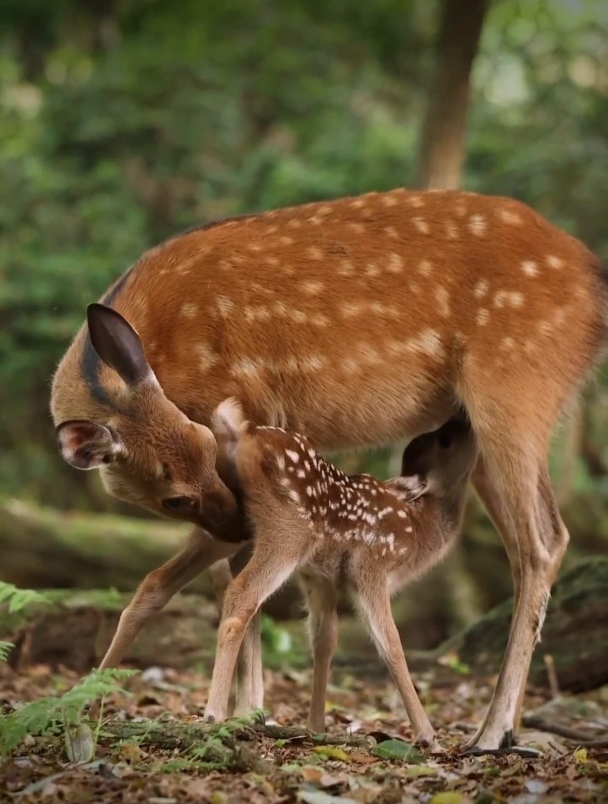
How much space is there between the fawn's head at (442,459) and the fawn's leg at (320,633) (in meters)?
0.71

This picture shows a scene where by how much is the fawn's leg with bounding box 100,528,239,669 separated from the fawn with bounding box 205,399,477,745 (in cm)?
44

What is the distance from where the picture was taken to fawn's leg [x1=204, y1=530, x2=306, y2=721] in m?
4.77

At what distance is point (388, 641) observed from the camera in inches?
200

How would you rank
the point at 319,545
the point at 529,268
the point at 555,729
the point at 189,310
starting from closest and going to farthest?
the point at 319,545 → the point at 189,310 → the point at 529,268 → the point at 555,729

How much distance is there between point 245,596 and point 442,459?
1.44 m

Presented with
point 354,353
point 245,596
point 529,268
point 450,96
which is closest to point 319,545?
point 245,596

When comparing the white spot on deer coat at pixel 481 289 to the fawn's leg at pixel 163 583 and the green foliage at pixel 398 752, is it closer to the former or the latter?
the fawn's leg at pixel 163 583

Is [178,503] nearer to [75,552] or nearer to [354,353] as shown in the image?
[354,353]

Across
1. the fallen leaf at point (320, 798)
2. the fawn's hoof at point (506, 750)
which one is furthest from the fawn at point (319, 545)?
the fallen leaf at point (320, 798)

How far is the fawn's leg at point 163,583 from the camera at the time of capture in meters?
5.40

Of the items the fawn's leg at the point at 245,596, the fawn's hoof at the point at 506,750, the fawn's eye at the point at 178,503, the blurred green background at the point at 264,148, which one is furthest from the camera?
the blurred green background at the point at 264,148

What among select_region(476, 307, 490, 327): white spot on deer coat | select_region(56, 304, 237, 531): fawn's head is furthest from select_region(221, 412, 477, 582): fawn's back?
select_region(476, 307, 490, 327): white spot on deer coat

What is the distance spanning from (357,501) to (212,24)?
9.06 metres

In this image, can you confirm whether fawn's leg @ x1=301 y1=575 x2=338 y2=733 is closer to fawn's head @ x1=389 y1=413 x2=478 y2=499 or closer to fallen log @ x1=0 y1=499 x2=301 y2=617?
fawn's head @ x1=389 y1=413 x2=478 y2=499
